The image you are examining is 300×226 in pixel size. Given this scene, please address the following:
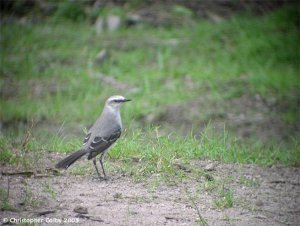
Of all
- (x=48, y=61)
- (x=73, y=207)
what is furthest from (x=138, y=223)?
(x=48, y=61)

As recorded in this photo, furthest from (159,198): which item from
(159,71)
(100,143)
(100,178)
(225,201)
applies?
(159,71)

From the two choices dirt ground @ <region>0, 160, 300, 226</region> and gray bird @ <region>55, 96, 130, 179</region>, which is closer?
dirt ground @ <region>0, 160, 300, 226</region>

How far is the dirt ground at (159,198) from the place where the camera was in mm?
7391

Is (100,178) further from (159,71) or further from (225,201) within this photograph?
(159,71)

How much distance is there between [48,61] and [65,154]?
4969mm

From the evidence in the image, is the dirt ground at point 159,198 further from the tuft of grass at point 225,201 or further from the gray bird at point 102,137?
the gray bird at point 102,137

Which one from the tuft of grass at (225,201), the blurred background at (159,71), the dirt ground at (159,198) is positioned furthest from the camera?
the blurred background at (159,71)

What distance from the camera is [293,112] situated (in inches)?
486

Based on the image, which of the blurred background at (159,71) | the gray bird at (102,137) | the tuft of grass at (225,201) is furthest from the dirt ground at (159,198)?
the blurred background at (159,71)

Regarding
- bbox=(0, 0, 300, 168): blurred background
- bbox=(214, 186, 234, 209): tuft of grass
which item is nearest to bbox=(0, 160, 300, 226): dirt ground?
bbox=(214, 186, 234, 209): tuft of grass

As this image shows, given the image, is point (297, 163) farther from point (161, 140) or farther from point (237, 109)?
point (237, 109)

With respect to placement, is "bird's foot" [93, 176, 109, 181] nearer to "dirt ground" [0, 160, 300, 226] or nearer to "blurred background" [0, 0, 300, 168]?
"dirt ground" [0, 160, 300, 226]

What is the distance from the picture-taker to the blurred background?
11320mm

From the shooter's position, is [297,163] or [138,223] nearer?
[138,223]
